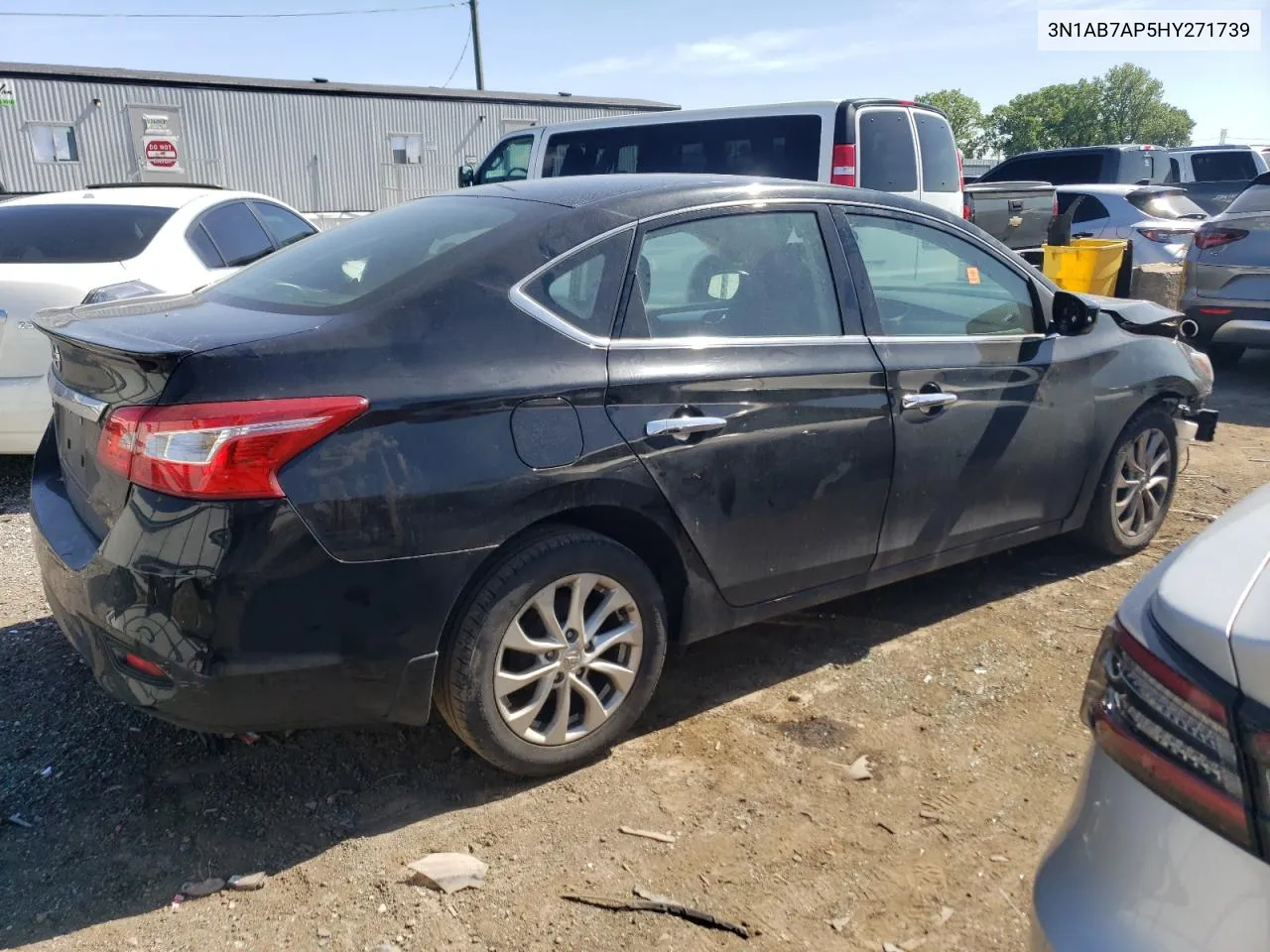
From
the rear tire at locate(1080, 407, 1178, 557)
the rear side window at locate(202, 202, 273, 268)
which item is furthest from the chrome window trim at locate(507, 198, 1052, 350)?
the rear side window at locate(202, 202, 273, 268)

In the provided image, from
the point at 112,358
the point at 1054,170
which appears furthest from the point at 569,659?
the point at 1054,170

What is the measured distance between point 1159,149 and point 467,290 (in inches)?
650

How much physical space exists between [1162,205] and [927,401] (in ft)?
33.1

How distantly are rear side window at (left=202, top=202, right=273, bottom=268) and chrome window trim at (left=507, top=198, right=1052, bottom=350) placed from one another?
400 centimetres

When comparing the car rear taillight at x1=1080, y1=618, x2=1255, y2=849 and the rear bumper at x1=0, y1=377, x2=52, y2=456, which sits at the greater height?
the car rear taillight at x1=1080, y1=618, x2=1255, y2=849

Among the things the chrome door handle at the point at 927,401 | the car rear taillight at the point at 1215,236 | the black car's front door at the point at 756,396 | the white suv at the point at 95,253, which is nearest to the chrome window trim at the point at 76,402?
the black car's front door at the point at 756,396

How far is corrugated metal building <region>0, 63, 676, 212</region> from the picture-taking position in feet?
80.7

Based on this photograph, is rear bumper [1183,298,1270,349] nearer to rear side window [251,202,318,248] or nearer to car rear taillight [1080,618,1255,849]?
rear side window [251,202,318,248]

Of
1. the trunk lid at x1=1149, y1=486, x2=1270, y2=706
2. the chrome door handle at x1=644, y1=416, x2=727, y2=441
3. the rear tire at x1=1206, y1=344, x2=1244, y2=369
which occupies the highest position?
the trunk lid at x1=1149, y1=486, x2=1270, y2=706

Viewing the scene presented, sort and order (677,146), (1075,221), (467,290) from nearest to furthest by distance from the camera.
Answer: (467,290), (677,146), (1075,221)

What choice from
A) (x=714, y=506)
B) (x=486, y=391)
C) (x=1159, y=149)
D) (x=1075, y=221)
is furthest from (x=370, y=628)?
(x=1159, y=149)

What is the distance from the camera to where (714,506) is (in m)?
3.23

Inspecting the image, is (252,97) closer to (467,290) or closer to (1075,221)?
(1075,221)

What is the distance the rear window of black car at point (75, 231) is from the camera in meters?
5.73
